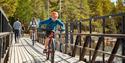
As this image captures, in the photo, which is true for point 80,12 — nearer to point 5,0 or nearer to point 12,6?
point 12,6

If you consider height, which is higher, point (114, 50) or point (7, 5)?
point (7, 5)

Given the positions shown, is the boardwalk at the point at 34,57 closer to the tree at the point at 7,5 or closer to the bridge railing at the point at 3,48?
the bridge railing at the point at 3,48

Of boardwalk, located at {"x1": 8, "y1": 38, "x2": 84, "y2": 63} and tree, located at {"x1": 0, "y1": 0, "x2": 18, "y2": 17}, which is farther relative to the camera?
tree, located at {"x1": 0, "y1": 0, "x2": 18, "y2": 17}

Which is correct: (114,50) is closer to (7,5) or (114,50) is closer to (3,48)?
(3,48)

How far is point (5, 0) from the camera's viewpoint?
63.3 m

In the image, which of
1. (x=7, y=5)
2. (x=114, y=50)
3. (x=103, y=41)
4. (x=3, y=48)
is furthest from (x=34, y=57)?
(x=7, y=5)

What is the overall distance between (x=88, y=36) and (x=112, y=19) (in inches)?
84.9

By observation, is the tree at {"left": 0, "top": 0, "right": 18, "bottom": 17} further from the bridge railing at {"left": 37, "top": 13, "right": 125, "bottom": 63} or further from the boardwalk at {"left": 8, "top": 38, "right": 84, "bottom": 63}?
the bridge railing at {"left": 37, "top": 13, "right": 125, "bottom": 63}

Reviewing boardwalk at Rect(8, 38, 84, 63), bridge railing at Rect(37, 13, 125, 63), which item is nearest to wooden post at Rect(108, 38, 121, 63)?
bridge railing at Rect(37, 13, 125, 63)

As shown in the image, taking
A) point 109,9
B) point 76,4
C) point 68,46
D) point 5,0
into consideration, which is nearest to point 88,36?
point 68,46

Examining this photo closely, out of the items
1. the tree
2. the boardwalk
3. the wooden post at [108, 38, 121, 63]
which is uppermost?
the tree

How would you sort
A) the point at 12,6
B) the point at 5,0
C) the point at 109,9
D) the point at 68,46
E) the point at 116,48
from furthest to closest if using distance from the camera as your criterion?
the point at 109,9, the point at 12,6, the point at 5,0, the point at 68,46, the point at 116,48

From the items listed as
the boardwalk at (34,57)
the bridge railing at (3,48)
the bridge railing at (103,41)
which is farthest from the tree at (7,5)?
the bridge railing at (3,48)

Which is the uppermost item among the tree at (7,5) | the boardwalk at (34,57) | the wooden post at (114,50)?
the tree at (7,5)
